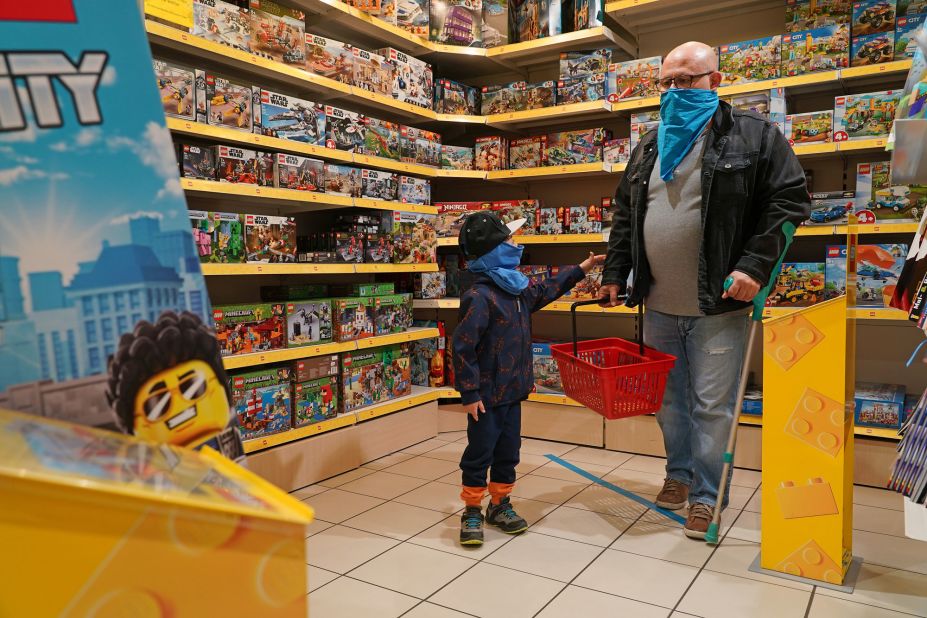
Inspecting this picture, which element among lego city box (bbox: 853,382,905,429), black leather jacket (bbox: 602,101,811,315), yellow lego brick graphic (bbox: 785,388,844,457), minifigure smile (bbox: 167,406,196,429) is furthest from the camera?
lego city box (bbox: 853,382,905,429)

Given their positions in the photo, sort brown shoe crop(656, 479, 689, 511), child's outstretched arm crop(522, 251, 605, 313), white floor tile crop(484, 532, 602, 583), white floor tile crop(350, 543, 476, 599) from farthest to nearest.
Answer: brown shoe crop(656, 479, 689, 511), child's outstretched arm crop(522, 251, 605, 313), white floor tile crop(484, 532, 602, 583), white floor tile crop(350, 543, 476, 599)

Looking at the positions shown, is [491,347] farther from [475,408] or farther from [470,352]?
[475,408]

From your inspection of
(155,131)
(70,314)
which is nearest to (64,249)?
(70,314)

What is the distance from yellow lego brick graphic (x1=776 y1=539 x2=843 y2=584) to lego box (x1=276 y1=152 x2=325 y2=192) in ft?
8.83

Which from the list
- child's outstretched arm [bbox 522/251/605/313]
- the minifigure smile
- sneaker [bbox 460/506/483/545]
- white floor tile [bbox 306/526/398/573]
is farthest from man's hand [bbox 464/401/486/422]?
the minifigure smile

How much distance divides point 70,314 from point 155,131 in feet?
0.79

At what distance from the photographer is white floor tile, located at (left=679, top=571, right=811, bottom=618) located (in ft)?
6.66

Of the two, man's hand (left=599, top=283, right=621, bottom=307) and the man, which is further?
→ man's hand (left=599, top=283, right=621, bottom=307)

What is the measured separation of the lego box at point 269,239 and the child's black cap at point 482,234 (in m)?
1.04

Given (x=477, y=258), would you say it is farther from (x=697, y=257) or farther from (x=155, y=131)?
(x=155, y=131)

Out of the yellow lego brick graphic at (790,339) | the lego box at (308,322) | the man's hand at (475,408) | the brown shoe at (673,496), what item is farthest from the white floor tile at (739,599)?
the lego box at (308,322)

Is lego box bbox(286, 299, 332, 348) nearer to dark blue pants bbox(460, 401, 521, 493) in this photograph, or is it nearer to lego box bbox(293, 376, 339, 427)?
lego box bbox(293, 376, 339, 427)

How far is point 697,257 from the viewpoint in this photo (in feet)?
8.63

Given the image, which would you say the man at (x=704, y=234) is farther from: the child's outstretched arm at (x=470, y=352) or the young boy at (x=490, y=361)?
the child's outstretched arm at (x=470, y=352)
